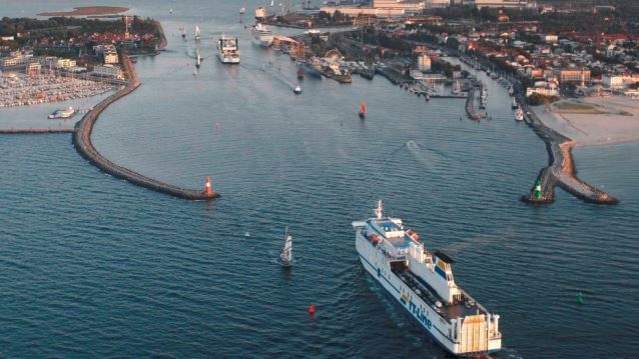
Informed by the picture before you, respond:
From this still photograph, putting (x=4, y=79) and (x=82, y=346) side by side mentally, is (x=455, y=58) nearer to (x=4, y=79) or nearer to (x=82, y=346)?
(x=4, y=79)

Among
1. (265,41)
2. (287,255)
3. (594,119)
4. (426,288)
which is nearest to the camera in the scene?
(426,288)

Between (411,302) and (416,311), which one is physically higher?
(411,302)

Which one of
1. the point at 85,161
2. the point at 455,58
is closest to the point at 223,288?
the point at 85,161

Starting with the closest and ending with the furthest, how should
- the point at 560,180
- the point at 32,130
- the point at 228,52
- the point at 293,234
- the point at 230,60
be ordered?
the point at 293,234
the point at 560,180
the point at 32,130
the point at 230,60
the point at 228,52

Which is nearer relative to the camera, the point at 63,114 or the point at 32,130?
the point at 32,130

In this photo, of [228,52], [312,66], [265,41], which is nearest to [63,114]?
[312,66]

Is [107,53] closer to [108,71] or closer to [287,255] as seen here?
[108,71]

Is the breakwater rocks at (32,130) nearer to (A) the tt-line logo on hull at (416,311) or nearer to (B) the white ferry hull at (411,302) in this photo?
(B) the white ferry hull at (411,302)

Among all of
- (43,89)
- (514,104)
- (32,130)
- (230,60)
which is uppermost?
(230,60)
